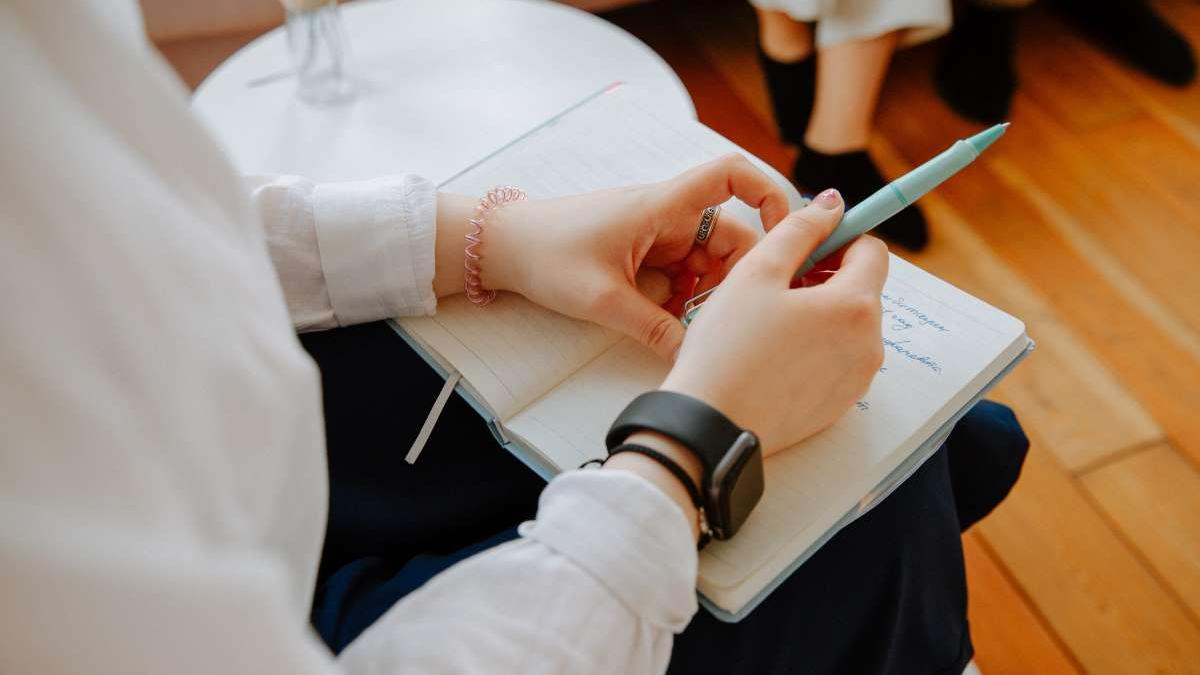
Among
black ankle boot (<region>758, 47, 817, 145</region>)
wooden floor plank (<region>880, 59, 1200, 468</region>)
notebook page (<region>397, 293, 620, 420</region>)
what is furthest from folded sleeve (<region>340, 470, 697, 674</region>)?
black ankle boot (<region>758, 47, 817, 145</region>)

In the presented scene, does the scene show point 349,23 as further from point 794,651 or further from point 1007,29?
point 1007,29

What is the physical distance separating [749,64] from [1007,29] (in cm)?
44

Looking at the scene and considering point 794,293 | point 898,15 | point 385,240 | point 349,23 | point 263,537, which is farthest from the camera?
point 898,15

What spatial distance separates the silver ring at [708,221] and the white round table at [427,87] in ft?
1.12

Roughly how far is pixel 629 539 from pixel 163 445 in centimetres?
20

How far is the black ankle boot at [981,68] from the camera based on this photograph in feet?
5.06

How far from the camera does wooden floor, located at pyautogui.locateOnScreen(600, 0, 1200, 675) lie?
992 mm

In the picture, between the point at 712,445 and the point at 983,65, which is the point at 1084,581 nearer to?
the point at 712,445

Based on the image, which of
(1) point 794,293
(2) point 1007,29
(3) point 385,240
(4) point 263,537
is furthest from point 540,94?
(2) point 1007,29

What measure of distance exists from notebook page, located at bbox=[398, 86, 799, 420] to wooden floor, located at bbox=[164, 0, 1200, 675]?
63cm

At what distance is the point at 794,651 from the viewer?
535 mm

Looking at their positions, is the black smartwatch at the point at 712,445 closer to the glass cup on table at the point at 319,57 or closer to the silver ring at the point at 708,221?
the silver ring at the point at 708,221

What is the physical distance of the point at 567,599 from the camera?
410mm

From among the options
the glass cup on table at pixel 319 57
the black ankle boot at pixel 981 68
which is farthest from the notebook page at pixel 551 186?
the black ankle boot at pixel 981 68
